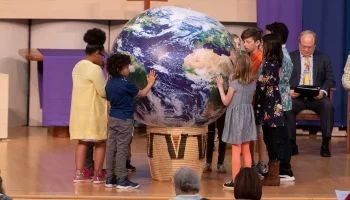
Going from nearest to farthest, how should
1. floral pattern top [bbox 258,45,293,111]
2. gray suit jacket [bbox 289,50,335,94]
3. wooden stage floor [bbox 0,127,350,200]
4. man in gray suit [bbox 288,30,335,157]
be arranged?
wooden stage floor [bbox 0,127,350,200]
floral pattern top [bbox 258,45,293,111]
man in gray suit [bbox 288,30,335,157]
gray suit jacket [bbox 289,50,335,94]

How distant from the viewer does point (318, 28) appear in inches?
476

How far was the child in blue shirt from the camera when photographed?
26.1 ft

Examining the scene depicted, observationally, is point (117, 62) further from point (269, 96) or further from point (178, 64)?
point (269, 96)

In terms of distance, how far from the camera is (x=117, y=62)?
7922 mm

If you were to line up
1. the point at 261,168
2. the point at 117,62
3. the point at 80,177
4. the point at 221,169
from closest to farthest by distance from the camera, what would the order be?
the point at 117,62 < the point at 80,177 < the point at 261,168 < the point at 221,169

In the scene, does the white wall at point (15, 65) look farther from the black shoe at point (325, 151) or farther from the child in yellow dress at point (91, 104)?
the child in yellow dress at point (91, 104)

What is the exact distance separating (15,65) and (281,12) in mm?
3390

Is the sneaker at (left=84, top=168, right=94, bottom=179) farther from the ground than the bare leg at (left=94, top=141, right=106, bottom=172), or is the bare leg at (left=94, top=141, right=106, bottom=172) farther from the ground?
the bare leg at (left=94, top=141, right=106, bottom=172)

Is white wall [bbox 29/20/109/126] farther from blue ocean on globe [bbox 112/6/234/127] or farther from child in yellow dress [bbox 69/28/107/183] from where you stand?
blue ocean on globe [bbox 112/6/234/127]

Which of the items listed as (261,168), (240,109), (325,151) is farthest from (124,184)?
(325,151)

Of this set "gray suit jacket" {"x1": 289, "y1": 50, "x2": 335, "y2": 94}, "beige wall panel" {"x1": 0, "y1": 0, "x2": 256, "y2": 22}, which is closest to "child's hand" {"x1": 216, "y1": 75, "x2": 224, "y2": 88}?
"gray suit jacket" {"x1": 289, "y1": 50, "x2": 335, "y2": 94}

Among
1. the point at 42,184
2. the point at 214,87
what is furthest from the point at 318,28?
the point at 42,184

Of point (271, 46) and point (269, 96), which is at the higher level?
point (271, 46)

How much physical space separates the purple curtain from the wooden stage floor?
4.73ft
